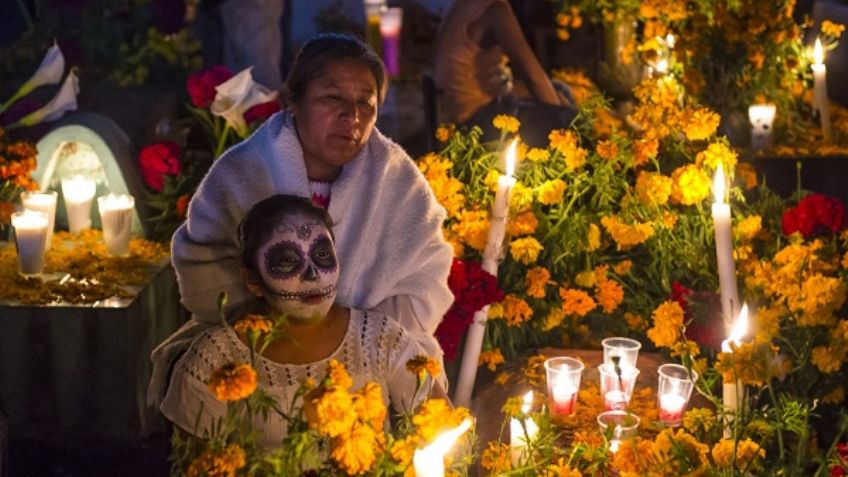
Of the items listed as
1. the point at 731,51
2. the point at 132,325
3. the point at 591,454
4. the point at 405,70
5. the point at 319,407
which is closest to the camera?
the point at 319,407

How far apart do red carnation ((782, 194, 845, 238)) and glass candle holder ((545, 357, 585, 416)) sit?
2.76 feet

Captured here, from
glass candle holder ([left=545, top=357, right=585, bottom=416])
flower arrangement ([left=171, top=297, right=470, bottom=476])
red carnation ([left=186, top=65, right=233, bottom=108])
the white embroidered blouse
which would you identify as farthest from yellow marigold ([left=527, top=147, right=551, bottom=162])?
flower arrangement ([left=171, top=297, right=470, bottom=476])

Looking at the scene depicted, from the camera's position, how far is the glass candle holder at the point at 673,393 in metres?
3.13

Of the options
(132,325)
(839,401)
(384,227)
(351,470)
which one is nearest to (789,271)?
(839,401)

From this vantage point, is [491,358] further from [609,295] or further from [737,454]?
[737,454]

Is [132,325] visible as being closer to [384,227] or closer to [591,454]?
[384,227]

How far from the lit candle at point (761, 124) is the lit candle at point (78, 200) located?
286 cm

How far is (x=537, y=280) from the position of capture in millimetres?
3736

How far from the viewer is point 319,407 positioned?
6.68ft

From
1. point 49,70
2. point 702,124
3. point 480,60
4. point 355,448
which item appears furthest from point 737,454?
point 480,60

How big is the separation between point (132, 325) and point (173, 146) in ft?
2.90

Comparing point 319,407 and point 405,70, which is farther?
point 405,70

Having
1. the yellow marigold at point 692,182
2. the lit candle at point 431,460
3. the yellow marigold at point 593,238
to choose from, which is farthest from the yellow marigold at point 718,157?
the lit candle at point 431,460

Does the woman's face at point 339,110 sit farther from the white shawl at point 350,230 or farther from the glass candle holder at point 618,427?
the glass candle holder at point 618,427
